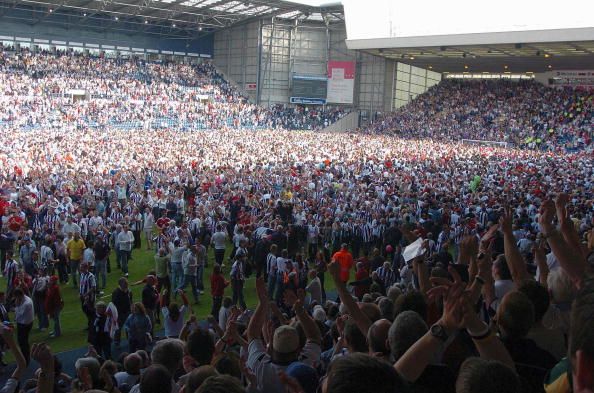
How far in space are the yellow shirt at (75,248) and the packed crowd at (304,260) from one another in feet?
0.19

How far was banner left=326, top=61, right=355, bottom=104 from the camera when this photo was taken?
55.7 metres

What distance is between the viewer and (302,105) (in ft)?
186

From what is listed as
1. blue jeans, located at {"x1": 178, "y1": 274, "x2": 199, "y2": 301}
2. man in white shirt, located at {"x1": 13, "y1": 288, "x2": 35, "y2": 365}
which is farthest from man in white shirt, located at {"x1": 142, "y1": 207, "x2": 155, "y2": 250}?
man in white shirt, located at {"x1": 13, "y1": 288, "x2": 35, "y2": 365}

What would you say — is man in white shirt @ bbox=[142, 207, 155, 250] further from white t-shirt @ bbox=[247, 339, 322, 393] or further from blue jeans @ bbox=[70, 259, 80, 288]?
white t-shirt @ bbox=[247, 339, 322, 393]

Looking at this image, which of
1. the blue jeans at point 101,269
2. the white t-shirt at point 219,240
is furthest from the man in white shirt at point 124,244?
the white t-shirt at point 219,240

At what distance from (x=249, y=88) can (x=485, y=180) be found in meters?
37.5

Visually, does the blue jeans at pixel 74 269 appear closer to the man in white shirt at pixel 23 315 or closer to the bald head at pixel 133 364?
the man in white shirt at pixel 23 315

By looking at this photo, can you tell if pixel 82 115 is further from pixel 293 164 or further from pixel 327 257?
pixel 327 257

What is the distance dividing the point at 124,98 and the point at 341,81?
19.1 m

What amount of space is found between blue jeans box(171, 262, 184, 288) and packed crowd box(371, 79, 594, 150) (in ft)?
114

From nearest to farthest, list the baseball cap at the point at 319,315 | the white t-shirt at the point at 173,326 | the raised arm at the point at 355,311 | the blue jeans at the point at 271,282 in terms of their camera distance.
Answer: the raised arm at the point at 355,311
the baseball cap at the point at 319,315
the white t-shirt at the point at 173,326
the blue jeans at the point at 271,282

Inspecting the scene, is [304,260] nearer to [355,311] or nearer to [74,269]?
[74,269]

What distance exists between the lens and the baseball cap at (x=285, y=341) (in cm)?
385

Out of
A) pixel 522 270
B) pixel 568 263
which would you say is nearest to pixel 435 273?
pixel 522 270
